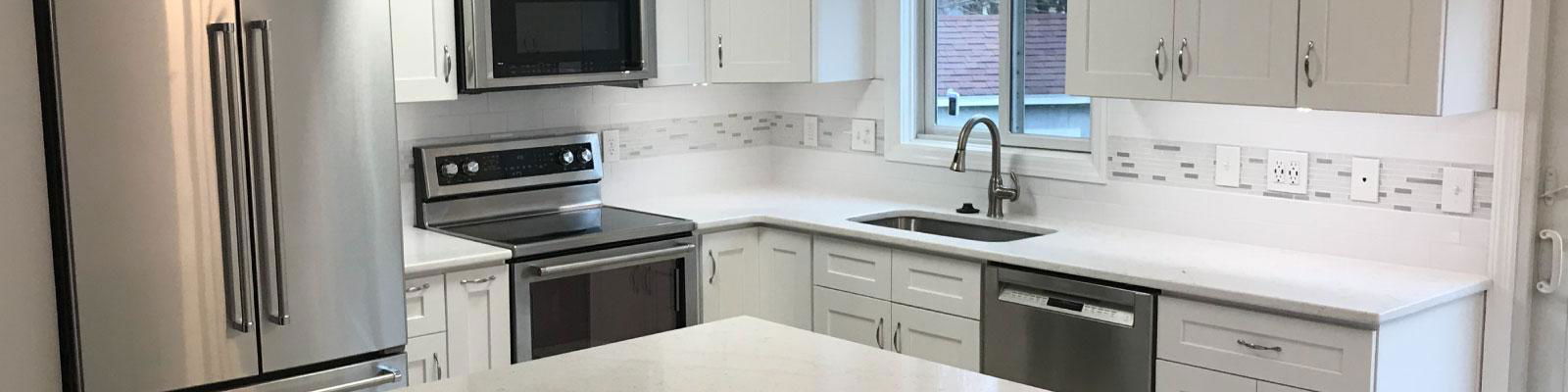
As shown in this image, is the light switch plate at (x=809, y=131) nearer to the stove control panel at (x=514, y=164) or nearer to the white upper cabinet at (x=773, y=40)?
the white upper cabinet at (x=773, y=40)

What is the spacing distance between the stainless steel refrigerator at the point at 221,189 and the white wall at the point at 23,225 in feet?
0.11

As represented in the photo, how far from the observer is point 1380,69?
10.5ft

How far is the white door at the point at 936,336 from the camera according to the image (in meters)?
3.95

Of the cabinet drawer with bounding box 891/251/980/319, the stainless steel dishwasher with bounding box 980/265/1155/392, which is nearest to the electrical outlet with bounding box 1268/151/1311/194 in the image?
the stainless steel dishwasher with bounding box 980/265/1155/392

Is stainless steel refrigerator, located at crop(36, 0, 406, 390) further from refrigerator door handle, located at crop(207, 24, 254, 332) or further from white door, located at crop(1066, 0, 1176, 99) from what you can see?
white door, located at crop(1066, 0, 1176, 99)

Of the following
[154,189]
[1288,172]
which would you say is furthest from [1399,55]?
[154,189]

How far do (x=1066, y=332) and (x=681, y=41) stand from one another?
156 centimetres

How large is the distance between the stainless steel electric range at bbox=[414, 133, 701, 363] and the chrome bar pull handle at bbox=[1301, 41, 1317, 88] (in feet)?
5.93

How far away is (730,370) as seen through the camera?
2418mm

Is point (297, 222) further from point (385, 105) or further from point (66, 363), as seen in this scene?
point (66, 363)

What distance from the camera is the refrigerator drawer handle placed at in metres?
3.39

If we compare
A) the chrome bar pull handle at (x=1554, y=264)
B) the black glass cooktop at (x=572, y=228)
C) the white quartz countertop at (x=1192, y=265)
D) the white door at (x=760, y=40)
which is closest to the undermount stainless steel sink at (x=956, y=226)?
the white quartz countertop at (x=1192, y=265)

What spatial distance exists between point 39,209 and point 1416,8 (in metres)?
2.92

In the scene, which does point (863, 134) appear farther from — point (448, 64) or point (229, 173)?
point (229, 173)
